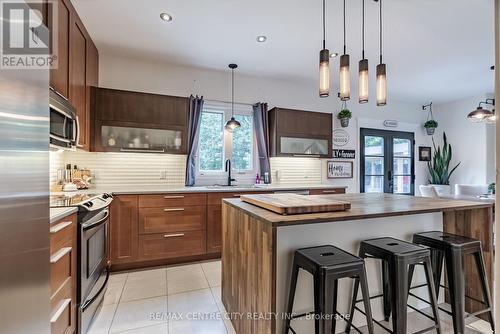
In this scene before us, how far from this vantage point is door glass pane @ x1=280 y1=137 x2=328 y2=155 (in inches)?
159

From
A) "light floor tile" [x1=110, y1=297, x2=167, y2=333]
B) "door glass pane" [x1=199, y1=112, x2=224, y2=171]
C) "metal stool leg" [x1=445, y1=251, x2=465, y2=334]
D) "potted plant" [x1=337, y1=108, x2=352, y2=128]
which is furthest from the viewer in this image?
"potted plant" [x1=337, y1=108, x2=352, y2=128]

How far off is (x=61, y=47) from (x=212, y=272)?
2754 mm

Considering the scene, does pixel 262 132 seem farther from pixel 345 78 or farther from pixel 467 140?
pixel 467 140

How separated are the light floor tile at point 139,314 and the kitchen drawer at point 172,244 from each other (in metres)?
0.73

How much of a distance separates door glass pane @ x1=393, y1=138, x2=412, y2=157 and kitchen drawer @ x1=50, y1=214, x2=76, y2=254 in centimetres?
590

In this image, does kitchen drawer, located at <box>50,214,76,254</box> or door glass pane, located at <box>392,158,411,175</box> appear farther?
door glass pane, located at <box>392,158,411,175</box>

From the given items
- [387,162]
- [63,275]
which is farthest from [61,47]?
[387,162]

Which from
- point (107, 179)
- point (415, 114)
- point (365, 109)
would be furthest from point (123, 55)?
point (415, 114)

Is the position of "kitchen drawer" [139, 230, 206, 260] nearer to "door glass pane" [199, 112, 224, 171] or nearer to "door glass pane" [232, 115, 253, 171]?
"door glass pane" [199, 112, 224, 171]

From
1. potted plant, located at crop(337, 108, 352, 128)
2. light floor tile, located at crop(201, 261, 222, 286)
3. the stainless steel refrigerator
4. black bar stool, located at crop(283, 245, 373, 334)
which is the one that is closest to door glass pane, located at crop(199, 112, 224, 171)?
light floor tile, located at crop(201, 261, 222, 286)

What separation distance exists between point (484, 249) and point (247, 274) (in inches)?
81.8

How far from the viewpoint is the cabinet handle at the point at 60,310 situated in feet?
4.59

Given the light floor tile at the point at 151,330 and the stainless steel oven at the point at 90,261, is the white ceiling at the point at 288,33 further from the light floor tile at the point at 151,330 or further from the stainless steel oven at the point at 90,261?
the light floor tile at the point at 151,330

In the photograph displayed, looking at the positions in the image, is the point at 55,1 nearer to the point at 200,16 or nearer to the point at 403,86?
the point at 200,16
